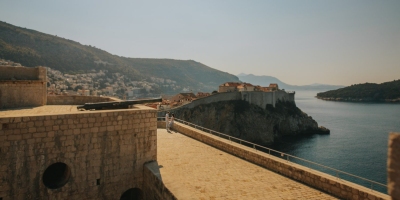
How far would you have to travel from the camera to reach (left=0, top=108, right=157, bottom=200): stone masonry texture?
23.4ft

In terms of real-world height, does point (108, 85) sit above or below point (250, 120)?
above

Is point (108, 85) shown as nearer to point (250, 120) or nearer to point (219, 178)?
point (250, 120)

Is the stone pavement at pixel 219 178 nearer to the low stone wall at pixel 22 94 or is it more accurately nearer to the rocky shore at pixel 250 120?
the low stone wall at pixel 22 94

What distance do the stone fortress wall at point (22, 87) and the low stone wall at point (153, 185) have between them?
6383 mm

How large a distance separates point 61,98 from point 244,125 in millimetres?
51051

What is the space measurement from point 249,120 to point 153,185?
5562 centimetres

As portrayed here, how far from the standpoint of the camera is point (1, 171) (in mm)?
6980

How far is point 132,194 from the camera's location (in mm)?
9781

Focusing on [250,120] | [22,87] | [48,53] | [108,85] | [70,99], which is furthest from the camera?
[108,85]


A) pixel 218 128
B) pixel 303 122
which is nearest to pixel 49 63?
pixel 218 128

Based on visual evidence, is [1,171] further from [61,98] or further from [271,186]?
[271,186]

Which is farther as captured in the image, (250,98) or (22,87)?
(250,98)

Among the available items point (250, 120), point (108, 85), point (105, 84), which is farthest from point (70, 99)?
point (105, 84)

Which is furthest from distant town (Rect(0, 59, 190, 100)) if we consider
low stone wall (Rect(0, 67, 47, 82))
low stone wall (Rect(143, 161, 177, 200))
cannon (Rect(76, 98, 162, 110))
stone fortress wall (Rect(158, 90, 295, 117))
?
low stone wall (Rect(143, 161, 177, 200))
